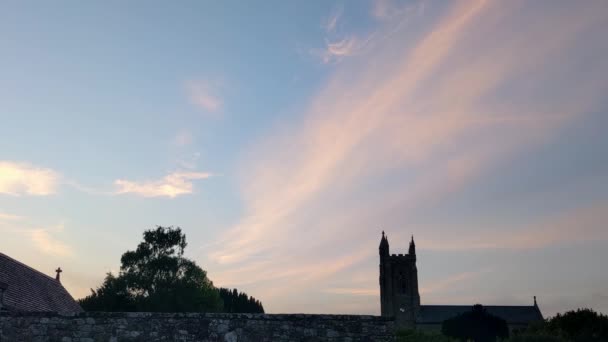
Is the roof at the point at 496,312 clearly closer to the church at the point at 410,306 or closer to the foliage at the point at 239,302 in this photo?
the church at the point at 410,306

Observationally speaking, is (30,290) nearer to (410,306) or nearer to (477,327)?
(477,327)

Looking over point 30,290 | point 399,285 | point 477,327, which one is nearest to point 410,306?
point 399,285

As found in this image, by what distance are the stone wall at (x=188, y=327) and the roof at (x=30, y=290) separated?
1175 centimetres

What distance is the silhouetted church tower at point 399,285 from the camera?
91875 millimetres

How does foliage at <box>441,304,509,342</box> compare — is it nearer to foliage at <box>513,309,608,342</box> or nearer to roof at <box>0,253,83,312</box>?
foliage at <box>513,309,608,342</box>

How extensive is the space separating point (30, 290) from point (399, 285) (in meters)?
73.3

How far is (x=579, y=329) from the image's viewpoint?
4241cm

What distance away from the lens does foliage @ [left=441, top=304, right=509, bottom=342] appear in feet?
217

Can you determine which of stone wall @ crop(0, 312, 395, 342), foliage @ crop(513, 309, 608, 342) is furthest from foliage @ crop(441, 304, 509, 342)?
stone wall @ crop(0, 312, 395, 342)

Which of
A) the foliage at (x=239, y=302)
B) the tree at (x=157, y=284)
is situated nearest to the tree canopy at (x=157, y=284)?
the tree at (x=157, y=284)

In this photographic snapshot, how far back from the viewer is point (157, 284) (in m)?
58.9

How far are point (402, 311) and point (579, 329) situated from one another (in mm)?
51098

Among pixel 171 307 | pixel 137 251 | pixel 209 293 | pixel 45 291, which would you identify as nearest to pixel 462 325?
pixel 209 293

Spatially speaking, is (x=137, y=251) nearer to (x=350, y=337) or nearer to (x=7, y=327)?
(x=7, y=327)
